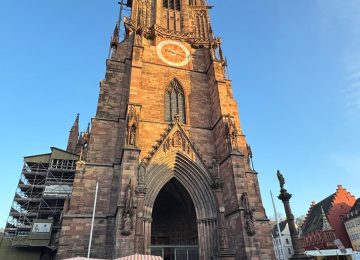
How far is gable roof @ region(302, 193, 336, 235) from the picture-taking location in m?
36.5

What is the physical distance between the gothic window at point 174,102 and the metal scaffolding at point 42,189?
11.5m

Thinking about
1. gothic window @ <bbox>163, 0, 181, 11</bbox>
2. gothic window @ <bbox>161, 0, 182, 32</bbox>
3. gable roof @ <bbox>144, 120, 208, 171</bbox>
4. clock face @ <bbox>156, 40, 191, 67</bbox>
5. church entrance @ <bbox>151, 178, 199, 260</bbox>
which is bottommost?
church entrance @ <bbox>151, 178, 199, 260</bbox>

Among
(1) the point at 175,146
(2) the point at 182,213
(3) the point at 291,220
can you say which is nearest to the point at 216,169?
(1) the point at 175,146

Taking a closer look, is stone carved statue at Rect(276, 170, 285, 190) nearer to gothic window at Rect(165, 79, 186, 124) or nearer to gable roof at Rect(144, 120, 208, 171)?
gable roof at Rect(144, 120, 208, 171)

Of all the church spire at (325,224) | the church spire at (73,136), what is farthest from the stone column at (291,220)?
the church spire at (325,224)

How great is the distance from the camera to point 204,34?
2264 centimetres

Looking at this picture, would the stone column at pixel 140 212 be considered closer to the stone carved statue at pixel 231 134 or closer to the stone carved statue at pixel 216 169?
the stone carved statue at pixel 216 169

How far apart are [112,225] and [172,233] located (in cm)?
581

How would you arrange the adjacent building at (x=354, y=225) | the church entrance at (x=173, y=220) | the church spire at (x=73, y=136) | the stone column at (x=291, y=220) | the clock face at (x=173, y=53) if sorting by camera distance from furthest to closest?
the adjacent building at (x=354, y=225)
the church spire at (x=73, y=136)
the clock face at (x=173, y=53)
the church entrance at (x=173, y=220)
the stone column at (x=291, y=220)

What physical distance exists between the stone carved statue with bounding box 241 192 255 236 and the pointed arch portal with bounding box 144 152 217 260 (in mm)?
1852

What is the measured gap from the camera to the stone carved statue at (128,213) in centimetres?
1069

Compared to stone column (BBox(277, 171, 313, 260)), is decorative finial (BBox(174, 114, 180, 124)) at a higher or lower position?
higher

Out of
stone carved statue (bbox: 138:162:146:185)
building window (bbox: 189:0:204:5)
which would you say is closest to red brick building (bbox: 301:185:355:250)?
building window (bbox: 189:0:204:5)

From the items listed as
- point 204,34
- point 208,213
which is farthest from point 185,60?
point 208,213
